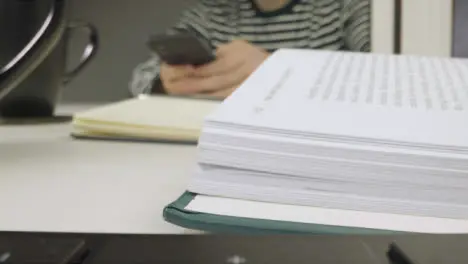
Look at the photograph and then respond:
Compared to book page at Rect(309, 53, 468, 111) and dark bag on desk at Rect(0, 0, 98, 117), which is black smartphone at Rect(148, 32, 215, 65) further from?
book page at Rect(309, 53, 468, 111)

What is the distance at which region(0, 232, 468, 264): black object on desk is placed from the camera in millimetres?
211

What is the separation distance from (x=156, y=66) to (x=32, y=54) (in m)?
0.66

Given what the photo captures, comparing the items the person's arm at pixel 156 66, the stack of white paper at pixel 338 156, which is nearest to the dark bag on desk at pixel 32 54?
the stack of white paper at pixel 338 156

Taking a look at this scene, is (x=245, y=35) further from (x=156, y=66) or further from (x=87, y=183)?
(x=87, y=183)

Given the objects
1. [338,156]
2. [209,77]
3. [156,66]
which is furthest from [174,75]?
[338,156]

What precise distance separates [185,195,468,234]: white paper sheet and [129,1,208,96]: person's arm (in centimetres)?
74

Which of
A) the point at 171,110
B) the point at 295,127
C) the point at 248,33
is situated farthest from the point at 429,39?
the point at 248,33

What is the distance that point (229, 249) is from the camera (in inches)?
8.7

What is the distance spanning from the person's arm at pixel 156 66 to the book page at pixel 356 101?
546 millimetres

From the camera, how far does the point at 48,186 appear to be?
381 millimetres

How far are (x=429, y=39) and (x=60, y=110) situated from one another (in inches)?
18.1

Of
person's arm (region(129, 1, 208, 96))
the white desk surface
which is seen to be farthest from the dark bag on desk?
person's arm (region(129, 1, 208, 96))

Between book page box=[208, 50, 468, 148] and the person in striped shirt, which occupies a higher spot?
book page box=[208, 50, 468, 148]

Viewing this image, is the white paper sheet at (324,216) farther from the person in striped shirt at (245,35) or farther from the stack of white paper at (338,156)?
the person in striped shirt at (245,35)
